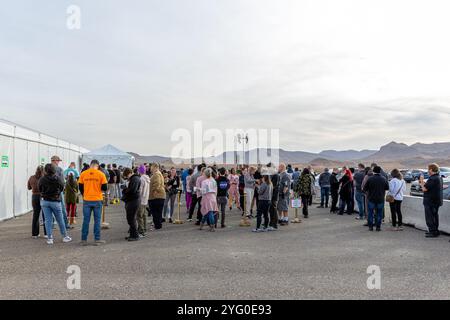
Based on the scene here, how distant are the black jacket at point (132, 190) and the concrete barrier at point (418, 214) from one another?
8.33 metres

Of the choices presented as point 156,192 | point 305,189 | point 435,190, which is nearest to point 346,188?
point 305,189

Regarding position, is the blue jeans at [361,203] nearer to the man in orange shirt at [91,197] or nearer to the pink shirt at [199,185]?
the pink shirt at [199,185]

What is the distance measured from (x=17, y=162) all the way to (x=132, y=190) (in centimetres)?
733

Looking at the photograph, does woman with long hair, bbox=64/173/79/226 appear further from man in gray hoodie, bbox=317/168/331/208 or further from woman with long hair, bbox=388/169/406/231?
man in gray hoodie, bbox=317/168/331/208

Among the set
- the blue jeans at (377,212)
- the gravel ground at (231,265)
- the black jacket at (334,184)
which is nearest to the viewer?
the gravel ground at (231,265)

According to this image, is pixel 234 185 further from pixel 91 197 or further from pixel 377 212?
pixel 91 197

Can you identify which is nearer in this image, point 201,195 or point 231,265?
point 231,265

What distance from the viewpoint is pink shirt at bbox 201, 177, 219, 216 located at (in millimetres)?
11273

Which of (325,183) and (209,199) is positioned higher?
(325,183)

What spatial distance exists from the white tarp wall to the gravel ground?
9.70 ft

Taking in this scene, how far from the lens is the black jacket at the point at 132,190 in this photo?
31.7 feet

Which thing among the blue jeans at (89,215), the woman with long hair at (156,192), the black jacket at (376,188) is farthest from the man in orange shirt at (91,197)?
the black jacket at (376,188)

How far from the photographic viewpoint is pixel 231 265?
7207 mm

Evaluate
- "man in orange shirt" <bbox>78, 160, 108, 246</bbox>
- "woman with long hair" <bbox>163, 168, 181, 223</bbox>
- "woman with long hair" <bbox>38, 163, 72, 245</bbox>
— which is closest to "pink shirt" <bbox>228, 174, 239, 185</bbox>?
"woman with long hair" <bbox>163, 168, 181, 223</bbox>
